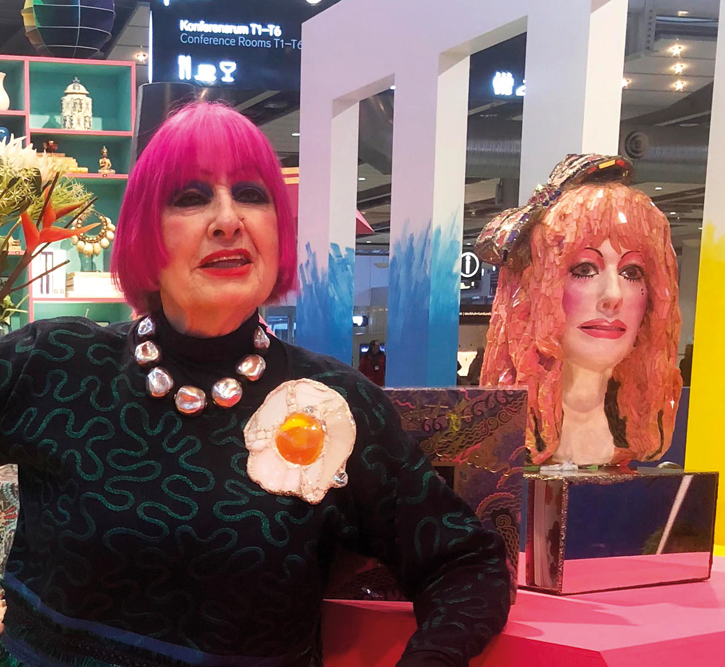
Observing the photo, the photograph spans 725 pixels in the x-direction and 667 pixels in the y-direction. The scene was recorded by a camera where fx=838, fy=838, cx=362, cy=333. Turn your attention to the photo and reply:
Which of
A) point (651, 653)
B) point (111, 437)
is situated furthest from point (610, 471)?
point (111, 437)

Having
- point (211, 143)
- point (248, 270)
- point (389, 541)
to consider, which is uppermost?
point (211, 143)

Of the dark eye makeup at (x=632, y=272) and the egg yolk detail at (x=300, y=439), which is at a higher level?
the dark eye makeup at (x=632, y=272)

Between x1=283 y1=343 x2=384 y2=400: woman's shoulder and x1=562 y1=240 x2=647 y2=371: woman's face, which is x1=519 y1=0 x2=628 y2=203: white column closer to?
x1=562 y1=240 x2=647 y2=371: woman's face

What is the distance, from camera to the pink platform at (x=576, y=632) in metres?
1.00

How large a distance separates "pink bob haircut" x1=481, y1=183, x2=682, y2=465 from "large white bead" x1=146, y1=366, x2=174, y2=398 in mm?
636

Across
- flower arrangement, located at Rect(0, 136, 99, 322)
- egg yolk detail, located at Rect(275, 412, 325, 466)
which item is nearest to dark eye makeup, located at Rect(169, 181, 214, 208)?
flower arrangement, located at Rect(0, 136, 99, 322)

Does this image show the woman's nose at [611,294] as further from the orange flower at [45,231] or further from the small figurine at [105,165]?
the small figurine at [105,165]

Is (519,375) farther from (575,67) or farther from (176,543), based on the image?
(575,67)

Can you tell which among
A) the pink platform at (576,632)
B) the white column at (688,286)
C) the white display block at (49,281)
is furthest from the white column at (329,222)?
the white column at (688,286)

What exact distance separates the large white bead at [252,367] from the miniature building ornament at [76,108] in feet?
Answer: 11.5

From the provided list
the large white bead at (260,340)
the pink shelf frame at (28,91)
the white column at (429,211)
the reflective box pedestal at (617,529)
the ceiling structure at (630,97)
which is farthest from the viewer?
the ceiling structure at (630,97)

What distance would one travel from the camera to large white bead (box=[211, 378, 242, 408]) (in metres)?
0.97

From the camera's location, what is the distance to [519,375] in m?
1.39

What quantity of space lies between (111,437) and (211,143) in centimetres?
36
